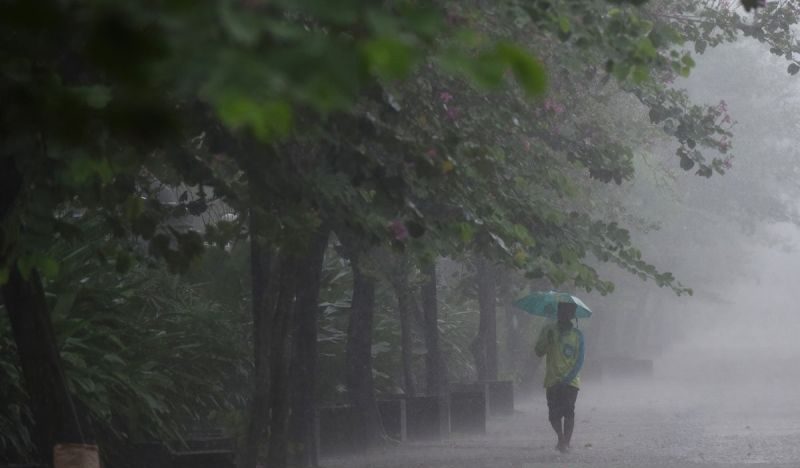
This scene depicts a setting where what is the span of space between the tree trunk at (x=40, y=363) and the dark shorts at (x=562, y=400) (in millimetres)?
10153

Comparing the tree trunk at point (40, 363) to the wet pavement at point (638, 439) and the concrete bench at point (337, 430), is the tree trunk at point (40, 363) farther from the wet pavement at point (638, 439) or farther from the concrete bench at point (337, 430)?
the concrete bench at point (337, 430)

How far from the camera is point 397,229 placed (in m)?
7.61

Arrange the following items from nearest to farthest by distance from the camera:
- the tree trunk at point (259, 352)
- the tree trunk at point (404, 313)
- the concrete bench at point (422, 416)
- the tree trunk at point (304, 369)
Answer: the tree trunk at point (259, 352), the tree trunk at point (304, 369), the tree trunk at point (404, 313), the concrete bench at point (422, 416)

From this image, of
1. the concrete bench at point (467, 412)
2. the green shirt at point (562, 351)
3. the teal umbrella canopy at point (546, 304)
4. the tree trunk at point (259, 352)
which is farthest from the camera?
the concrete bench at point (467, 412)

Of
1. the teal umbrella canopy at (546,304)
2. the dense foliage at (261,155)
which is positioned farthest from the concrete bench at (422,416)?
the teal umbrella canopy at (546,304)

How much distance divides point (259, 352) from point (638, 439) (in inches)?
353

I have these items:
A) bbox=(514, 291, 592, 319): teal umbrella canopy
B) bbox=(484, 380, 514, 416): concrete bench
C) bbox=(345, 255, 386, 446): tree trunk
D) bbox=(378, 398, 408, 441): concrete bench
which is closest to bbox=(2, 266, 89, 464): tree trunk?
bbox=(345, 255, 386, 446): tree trunk

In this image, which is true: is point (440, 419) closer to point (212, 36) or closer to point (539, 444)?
point (539, 444)

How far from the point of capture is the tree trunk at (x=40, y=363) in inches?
298

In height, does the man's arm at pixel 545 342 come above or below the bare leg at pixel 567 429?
above

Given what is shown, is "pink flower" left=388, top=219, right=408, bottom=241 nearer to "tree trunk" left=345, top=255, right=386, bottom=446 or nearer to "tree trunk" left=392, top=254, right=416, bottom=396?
"tree trunk" left=345, top=255, right=386, bottom=446

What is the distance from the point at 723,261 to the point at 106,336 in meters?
51.8

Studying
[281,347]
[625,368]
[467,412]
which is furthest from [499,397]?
[625,368]

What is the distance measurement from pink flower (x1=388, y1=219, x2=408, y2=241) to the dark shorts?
9.81 meters
